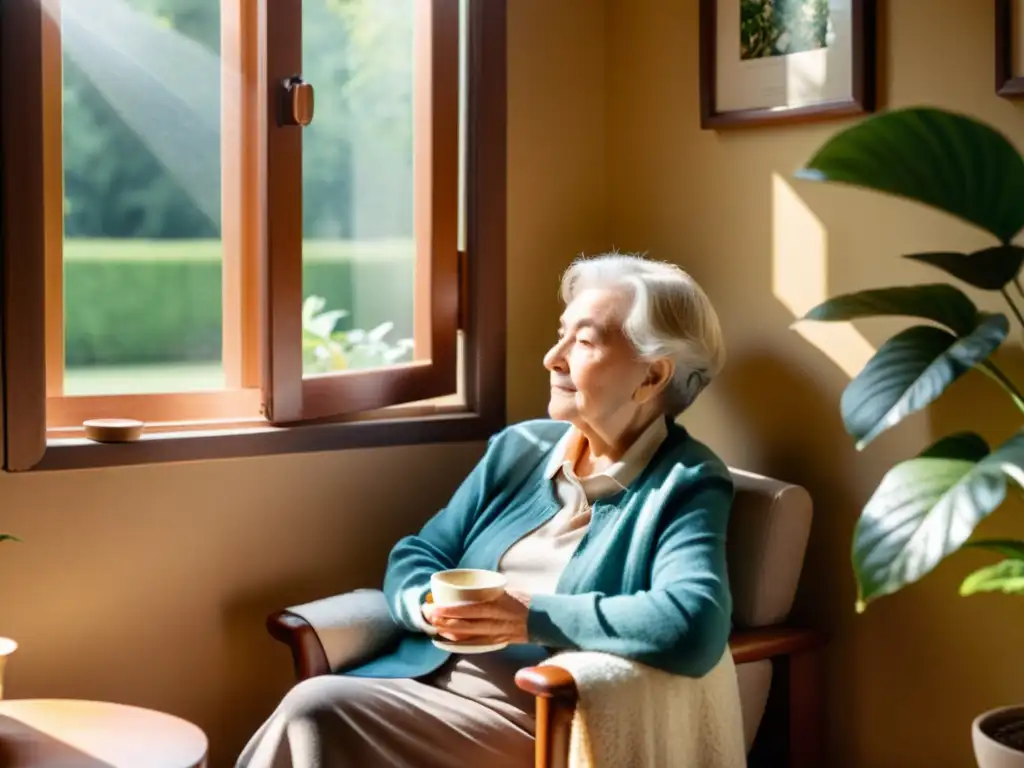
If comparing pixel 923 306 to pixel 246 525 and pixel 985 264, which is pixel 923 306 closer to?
pixel 985 264

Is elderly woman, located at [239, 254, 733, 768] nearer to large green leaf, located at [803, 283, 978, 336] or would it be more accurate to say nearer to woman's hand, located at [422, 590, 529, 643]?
woman's hand, located at [422, 590, 529, 643]

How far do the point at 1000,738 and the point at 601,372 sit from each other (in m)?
0.90

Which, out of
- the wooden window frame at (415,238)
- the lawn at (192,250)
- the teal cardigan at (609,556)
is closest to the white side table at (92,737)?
the teal cardigan at (609,556)

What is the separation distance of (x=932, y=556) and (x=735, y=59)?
4.49 feet

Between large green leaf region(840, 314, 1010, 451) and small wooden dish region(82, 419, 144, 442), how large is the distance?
136 centimetres

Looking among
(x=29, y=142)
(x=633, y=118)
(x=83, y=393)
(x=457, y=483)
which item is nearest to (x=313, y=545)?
(x=457, y=483)

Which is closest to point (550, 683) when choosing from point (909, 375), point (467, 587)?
point (467, 587)

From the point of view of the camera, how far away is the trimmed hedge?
2512 mm

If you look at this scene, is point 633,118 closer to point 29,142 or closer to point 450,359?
point 450,359

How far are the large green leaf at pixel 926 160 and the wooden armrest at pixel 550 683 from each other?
83 cm

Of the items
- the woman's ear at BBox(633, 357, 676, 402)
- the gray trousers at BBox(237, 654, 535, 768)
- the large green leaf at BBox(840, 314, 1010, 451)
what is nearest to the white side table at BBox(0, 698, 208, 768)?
the gray trousers at BBox(237, 654, 535, 768)

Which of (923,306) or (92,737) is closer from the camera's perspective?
(923,306)

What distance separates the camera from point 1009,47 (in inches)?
82.2

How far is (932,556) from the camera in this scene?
1543 mm
